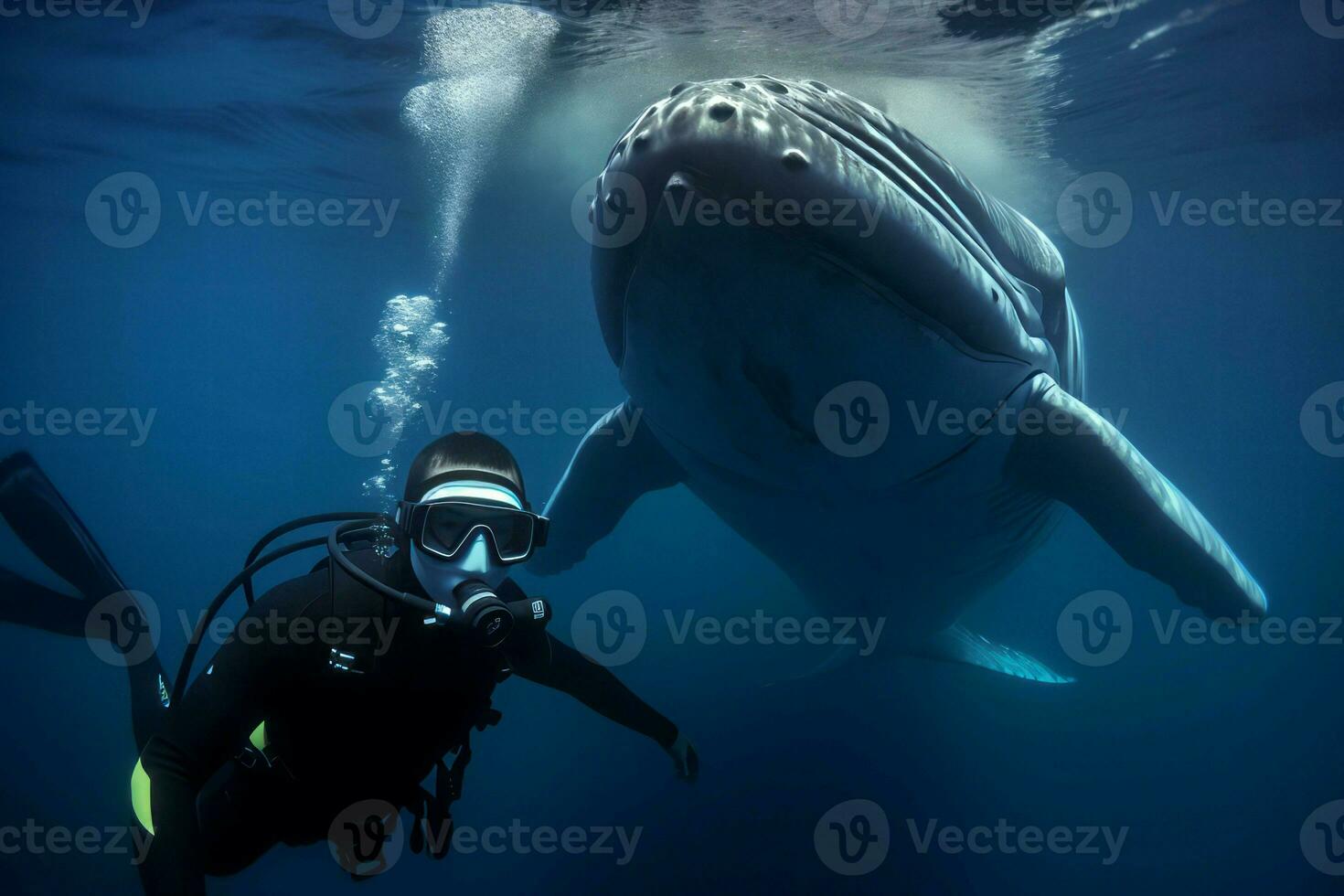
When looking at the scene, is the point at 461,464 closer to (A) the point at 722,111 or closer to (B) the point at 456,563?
(B) the point at 456,563

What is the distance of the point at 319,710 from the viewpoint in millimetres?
3379

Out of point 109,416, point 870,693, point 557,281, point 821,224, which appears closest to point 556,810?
point 870,693

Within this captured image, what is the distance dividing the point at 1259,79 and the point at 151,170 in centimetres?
2621

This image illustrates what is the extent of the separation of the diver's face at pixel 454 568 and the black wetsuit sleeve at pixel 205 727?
526mm

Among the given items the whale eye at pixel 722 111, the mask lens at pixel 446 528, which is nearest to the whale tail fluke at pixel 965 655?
the mask lens at pixel 446 528

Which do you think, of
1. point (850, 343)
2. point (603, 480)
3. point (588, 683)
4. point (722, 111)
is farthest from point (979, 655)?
point (722, 111)

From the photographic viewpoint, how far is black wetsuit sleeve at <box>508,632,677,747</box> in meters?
4.00

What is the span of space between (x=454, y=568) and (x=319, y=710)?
1009mm

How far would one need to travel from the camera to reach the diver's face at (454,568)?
10.6 feet

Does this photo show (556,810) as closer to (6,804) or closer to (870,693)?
(870,693)

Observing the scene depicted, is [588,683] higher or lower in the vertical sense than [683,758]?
higher

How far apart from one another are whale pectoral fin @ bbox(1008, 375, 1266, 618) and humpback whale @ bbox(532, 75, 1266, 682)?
0.01 m

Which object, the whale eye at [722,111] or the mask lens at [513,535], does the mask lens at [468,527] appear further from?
the whale eye at [722,111]

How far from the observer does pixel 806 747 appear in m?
10.5
